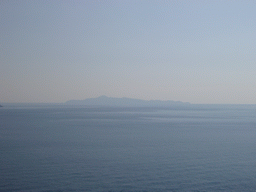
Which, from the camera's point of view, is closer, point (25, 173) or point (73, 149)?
point (25, 173)

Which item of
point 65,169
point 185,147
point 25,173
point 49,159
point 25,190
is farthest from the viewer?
point 185,147

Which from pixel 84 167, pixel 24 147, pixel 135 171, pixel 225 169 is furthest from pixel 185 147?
pixel 24 147

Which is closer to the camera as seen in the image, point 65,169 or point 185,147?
point 65,169

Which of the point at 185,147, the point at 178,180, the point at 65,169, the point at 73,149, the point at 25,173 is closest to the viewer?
the point at 178,180

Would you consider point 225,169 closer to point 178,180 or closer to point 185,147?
point 178,180

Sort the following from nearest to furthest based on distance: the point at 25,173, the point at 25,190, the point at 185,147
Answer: the point at 25,190, the point at 25,173, the point at 185,147

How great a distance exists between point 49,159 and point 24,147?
991cm

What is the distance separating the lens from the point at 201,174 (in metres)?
24.7

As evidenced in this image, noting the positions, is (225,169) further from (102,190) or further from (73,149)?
(73,149)

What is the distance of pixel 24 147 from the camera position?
3781cm

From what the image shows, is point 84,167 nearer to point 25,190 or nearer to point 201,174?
point 25,190

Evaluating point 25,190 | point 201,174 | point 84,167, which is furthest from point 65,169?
point 201,174

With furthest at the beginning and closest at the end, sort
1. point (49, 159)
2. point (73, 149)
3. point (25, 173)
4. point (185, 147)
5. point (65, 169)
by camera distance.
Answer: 1. point (185, 147)
2. point (73, 149)
3. point (49, 159)
4. point (65, 169)
5. point (25, 173)

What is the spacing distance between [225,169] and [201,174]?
11.8 ft
